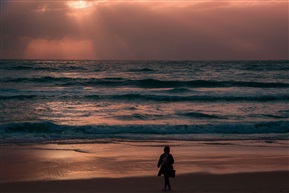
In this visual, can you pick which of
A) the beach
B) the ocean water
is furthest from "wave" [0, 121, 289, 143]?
the beach

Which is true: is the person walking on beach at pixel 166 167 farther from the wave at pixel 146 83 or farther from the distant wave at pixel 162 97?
the wave at pixel 146 83

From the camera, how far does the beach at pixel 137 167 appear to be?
8805mm

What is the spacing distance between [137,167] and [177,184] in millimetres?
Answer: 1650

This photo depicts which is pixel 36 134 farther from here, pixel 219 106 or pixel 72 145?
pixel 219 106

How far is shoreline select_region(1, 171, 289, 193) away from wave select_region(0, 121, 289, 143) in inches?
231

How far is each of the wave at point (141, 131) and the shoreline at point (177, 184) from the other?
19.2 feet

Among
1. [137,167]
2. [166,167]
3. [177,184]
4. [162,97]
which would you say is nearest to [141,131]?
[137,167]

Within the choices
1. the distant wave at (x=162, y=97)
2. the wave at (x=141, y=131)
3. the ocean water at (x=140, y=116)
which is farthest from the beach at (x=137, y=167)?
the distant wave at (x=162, y=97)

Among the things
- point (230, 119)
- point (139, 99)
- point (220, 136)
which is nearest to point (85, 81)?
point (139, 99)

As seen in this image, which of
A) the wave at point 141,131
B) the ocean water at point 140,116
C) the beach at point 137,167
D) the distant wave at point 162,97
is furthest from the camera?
the distant wave at point 162,97

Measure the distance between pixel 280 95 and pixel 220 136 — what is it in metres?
15.5

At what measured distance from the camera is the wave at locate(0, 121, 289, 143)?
616 inches

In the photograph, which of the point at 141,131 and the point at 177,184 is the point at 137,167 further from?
the point at 141,131

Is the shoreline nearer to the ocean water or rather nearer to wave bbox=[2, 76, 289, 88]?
the ocean water
